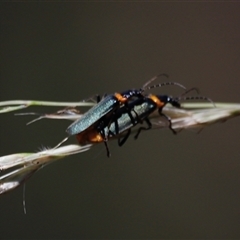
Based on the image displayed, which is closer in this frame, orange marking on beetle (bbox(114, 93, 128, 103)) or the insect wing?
the insect wing

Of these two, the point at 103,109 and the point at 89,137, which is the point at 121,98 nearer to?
the point at 103,109

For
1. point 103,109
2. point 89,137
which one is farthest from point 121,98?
point 89,137

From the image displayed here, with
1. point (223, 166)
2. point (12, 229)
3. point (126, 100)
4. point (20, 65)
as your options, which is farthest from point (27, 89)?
point (126, 100)

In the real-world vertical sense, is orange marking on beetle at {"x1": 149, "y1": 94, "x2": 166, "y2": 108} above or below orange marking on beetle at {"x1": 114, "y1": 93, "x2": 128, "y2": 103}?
below

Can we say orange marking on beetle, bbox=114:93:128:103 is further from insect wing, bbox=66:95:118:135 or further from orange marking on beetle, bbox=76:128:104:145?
orange marking on beetle, bbox=76:128:104:145

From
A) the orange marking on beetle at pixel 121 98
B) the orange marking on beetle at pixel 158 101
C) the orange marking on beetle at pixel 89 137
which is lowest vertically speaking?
the orange marking on beetle at pixel 89 137

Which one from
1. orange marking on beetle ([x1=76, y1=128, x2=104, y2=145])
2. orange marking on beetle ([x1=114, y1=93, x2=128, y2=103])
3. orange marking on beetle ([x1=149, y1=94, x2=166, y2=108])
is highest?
orange marking on beetle ([x1=114, y1=93, x2=128, y2=103])

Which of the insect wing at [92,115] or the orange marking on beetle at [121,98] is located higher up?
the orange marking on beetle at [121,98]

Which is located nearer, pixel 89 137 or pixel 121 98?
pixel 89 137

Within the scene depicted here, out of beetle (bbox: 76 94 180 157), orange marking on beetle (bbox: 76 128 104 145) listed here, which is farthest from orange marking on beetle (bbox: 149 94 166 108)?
orange marking on beetle (bbox: 76 128 104 145)

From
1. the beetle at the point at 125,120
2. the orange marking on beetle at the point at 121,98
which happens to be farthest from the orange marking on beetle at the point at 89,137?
the orange marking on beetle at the point at 121,98

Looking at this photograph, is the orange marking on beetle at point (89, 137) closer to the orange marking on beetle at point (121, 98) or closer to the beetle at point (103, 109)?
the beetle at point (103, 109)

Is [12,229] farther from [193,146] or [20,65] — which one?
[193,146]
